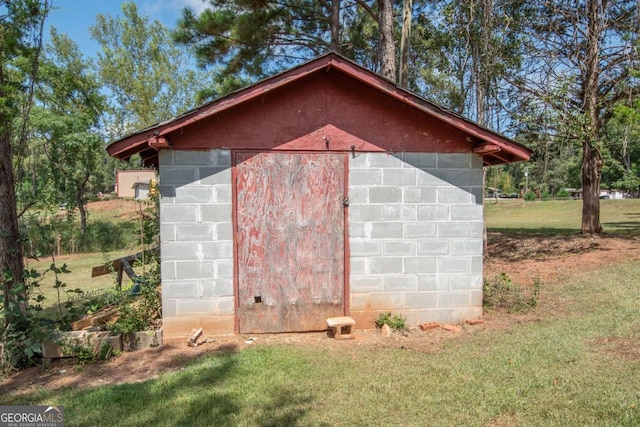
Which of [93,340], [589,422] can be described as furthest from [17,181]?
[589,422]

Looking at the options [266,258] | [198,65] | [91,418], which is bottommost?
[91,418]

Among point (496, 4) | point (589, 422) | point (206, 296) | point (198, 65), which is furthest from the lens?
point (198, 65)

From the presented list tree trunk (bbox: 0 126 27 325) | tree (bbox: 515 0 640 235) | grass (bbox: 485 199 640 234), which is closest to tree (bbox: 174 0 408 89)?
tree (bbox: 515 0 640 235)

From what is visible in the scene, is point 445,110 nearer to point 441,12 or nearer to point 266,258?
point 266,258

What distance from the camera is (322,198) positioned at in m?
5.70

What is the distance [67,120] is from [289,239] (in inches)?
559

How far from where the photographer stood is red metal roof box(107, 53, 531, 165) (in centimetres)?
517

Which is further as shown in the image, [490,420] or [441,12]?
[441,12]

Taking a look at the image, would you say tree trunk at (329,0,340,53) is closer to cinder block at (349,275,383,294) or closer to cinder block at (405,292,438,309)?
cinder block at (349,275,383,294)

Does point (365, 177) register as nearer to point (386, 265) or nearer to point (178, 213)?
point (386, 265)

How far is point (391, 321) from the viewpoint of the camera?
5.85m

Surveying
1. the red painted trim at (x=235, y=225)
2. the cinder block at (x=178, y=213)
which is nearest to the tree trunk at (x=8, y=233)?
the cinder block at (x=178, y=213)

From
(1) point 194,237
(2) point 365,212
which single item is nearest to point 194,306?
(1) point 194,237

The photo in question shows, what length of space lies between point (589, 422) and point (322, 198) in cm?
369
